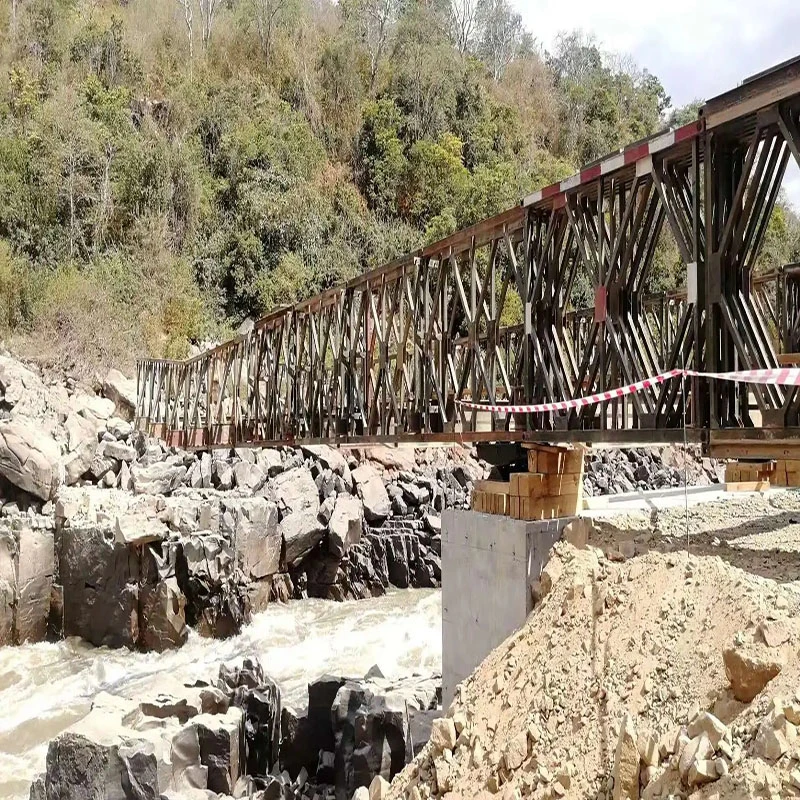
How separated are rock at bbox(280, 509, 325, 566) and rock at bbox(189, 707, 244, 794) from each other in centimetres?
1035

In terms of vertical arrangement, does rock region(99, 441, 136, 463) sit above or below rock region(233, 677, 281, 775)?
above

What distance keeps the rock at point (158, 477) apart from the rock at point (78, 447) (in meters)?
1.15

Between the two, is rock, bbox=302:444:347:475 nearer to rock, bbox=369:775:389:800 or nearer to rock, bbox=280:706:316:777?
rock, bbox=280:706:316:777

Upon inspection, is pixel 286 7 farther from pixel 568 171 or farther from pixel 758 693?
pixel 758 693

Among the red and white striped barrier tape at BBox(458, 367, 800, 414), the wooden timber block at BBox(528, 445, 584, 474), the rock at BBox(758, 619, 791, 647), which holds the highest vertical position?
the red and white striped barrier tape at BBox(458, 367, 800, 414)

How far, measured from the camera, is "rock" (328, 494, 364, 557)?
18891mm

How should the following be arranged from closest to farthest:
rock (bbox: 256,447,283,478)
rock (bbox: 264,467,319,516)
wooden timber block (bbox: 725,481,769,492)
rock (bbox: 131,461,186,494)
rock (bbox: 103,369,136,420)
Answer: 1. wooden timber block (bbox: 725,481,769,492)
2. rock (bbox: 131,461,186,494)
3. rock (bbox: 264,467,319,516)
4. rock (bbox: 256,447,283,478)
5. rock (bbox: 103,369,136,420)

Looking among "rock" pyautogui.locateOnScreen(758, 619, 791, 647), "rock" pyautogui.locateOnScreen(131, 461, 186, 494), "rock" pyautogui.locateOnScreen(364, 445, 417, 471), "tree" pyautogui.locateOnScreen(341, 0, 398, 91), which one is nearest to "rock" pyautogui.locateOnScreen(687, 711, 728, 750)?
"rock" pyautogui.locateOnScreen(758, 619, 791, 647)

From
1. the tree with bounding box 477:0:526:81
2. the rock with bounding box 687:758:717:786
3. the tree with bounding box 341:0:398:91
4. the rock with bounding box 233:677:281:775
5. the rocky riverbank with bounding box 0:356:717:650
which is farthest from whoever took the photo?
the tree with bounding box 477:0:526:81

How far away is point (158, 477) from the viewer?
18594mm

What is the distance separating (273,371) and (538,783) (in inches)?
376

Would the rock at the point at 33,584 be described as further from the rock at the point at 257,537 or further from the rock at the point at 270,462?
the rock at the point at 270,462

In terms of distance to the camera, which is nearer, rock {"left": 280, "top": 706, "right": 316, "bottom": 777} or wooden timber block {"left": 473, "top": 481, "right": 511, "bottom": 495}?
wooden timber block {"left": 473, "top": 481, "right": 511, "bottom": 495}

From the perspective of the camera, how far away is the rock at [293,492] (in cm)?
1888
